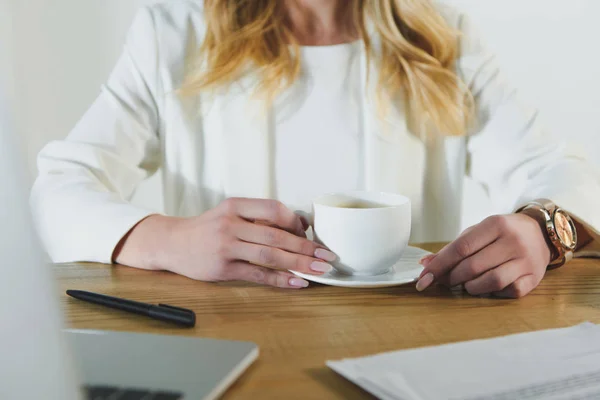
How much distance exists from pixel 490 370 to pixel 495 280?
25cm

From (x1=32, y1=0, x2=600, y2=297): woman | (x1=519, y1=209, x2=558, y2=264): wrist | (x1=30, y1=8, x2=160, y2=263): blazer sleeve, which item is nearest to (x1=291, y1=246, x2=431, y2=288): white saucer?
(x1=519, y1=209, x2=558, y2=264): wrist

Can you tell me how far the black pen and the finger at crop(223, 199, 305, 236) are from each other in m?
0.20

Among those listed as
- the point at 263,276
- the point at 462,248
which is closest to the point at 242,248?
the point at 263,276

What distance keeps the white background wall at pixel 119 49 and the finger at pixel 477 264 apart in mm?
1490

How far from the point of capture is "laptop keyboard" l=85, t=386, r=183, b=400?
425mm

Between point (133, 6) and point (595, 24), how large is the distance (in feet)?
5.12

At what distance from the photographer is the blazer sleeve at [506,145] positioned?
1086 millimetres

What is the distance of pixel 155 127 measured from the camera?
1.42 m

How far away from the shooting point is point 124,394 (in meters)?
0.43

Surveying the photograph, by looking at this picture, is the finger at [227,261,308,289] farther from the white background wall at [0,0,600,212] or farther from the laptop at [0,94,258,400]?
the white background wall at [0,0,600,212]

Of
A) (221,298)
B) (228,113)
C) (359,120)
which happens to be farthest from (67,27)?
(221,298)

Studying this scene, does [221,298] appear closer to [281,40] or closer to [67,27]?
[281,40]

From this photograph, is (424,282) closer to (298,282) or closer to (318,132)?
(298,282)

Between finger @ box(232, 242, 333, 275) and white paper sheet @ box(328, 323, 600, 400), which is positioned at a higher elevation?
white paper sheet @ box(328, 323, 600, 400)
